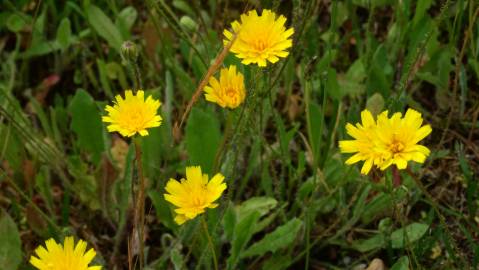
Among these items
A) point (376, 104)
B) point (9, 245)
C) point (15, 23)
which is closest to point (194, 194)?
point (9, 245)

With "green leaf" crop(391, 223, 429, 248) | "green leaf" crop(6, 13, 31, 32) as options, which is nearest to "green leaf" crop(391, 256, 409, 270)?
"green leaf" crop(391, 223, 429, 248)

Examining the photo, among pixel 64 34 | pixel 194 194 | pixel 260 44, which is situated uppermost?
pixel 64 34

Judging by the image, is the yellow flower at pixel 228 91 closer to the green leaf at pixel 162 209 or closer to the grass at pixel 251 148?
the grass at pixel 251 148

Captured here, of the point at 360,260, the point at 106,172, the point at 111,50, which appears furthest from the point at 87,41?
the point at 360,260

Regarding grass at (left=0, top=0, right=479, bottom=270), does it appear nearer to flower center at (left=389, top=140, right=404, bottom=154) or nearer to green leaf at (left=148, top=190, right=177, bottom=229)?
green leaf at (left=148, top=190, right=177, bottom=229)

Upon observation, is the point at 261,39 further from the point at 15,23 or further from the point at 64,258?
the point at 15,23

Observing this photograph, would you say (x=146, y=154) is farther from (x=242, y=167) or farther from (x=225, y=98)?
(x=225, y=98)

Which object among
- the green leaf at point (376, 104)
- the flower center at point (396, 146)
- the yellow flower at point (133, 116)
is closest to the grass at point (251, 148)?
the green leaf at point (376, 104)
